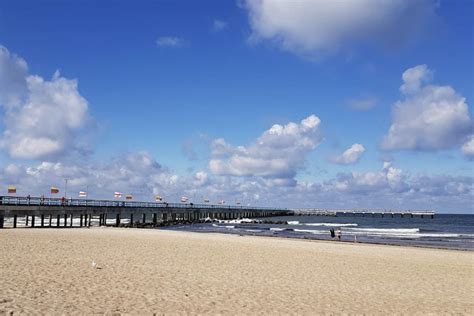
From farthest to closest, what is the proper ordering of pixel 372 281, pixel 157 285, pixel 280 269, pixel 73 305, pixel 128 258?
pixel 128 258 → pixel 280 269 → pixel 372 281 → pixel 157 285 → pixel 73 305

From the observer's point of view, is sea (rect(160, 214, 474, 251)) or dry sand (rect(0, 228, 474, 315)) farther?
sea (rect(160, 214, 474, 251))

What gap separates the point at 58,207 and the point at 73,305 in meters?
39.3

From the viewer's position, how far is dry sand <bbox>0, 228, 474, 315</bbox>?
392 inches

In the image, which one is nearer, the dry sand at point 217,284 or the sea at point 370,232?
the dry sand at point 217,284

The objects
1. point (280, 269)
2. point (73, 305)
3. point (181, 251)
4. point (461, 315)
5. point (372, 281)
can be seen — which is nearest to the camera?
point (73, 305)

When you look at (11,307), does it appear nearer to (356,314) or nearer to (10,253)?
(356,314)

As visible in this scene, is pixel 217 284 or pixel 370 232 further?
pixel 370 232

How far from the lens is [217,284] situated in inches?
513

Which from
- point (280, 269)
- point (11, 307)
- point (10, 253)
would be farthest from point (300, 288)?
point (10, 253)

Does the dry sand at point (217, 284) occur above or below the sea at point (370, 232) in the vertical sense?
above

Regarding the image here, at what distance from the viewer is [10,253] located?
698 inches

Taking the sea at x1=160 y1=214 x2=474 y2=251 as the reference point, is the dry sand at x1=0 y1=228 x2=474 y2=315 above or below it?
above

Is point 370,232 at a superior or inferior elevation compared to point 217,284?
inferior

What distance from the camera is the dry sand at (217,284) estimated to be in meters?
9.97
